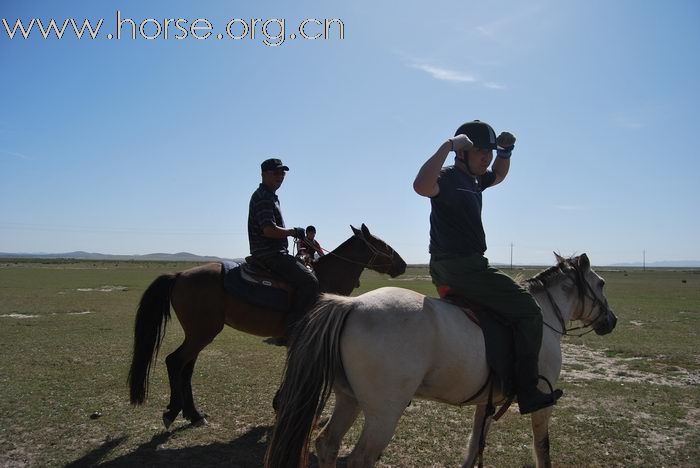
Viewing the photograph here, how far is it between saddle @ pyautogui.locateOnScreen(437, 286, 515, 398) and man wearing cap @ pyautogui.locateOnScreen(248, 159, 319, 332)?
287 cm

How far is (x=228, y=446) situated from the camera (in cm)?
529

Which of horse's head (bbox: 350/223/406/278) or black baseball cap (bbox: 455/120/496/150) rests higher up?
black baseball cap (bbox: 455/120/496/150)

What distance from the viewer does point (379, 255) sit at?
307 inches

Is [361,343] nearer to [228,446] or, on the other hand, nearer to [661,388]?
[228,446]

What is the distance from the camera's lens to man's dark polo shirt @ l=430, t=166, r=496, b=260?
3701 mm

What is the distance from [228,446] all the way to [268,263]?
236cm

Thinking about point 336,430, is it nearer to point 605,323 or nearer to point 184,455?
point 184,455

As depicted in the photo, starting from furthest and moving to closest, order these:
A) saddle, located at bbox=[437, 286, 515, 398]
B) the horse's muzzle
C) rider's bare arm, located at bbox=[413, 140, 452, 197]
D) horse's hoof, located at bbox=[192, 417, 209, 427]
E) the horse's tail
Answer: horse's hoof, located at bbox=[192, 417, 209, 427], the horse's muzzle, saddle, located at bbox=[437, 286, 515, 398], rider's bare arm, located at bbox=[413, 140, 452, 197], the horse's tail

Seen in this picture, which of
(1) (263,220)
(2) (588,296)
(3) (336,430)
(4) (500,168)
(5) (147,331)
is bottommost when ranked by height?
(3) (336,430)

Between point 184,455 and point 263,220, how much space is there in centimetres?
295

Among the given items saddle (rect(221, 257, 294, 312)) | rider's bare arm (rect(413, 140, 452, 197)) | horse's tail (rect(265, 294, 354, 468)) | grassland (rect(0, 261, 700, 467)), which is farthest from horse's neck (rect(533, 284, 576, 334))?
saddle (rect(221, 257, 294, 312))

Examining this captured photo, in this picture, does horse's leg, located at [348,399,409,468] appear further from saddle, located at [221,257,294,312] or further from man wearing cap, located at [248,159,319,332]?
saddle, located at [221,257,294,312]

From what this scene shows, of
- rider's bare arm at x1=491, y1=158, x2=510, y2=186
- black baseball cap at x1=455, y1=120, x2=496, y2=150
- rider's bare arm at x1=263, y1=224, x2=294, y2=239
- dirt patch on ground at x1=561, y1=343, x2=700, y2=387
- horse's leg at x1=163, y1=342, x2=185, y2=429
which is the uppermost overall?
black baseball cap at x1=455, y1=120, x2=496, y2=150

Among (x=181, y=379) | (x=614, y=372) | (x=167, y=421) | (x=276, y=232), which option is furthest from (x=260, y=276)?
(x=614, y=372)
